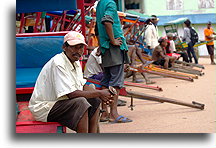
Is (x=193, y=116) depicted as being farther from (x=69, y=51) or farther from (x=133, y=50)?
(x=133, y=50)

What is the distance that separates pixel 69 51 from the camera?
367cm

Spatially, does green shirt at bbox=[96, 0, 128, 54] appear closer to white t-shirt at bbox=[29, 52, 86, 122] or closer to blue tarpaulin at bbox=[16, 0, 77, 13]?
blue tarpaulin at bbox=[16, 0, 77, 13]

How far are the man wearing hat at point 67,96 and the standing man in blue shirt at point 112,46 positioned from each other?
1.25 metres

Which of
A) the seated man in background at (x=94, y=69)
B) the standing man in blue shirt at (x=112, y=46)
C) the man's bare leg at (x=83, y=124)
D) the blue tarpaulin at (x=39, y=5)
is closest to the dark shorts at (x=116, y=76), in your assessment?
the standing man in blue shirt at (x=112, y=46)

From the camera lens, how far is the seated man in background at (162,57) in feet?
35.1

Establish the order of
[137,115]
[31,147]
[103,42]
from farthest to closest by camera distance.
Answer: [137,115]
[103,42]
[31,147]

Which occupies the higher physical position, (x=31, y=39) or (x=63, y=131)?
(x=31, y=39)

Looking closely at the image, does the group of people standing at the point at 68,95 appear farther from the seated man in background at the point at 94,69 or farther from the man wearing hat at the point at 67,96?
the seated man in background at the point at 94,69

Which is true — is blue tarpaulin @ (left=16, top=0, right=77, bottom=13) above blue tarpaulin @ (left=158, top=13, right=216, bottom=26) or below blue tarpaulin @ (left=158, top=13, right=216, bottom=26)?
above

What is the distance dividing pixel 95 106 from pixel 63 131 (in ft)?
1.17

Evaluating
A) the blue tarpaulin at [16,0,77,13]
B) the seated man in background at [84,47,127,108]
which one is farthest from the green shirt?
the seated man in background at [84,47,127,108]

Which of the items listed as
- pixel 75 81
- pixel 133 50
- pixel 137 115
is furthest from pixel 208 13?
pixel 75 81

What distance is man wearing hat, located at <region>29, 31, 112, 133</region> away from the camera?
3.48 meters

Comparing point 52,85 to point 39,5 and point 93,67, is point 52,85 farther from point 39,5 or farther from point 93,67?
point 93,67
